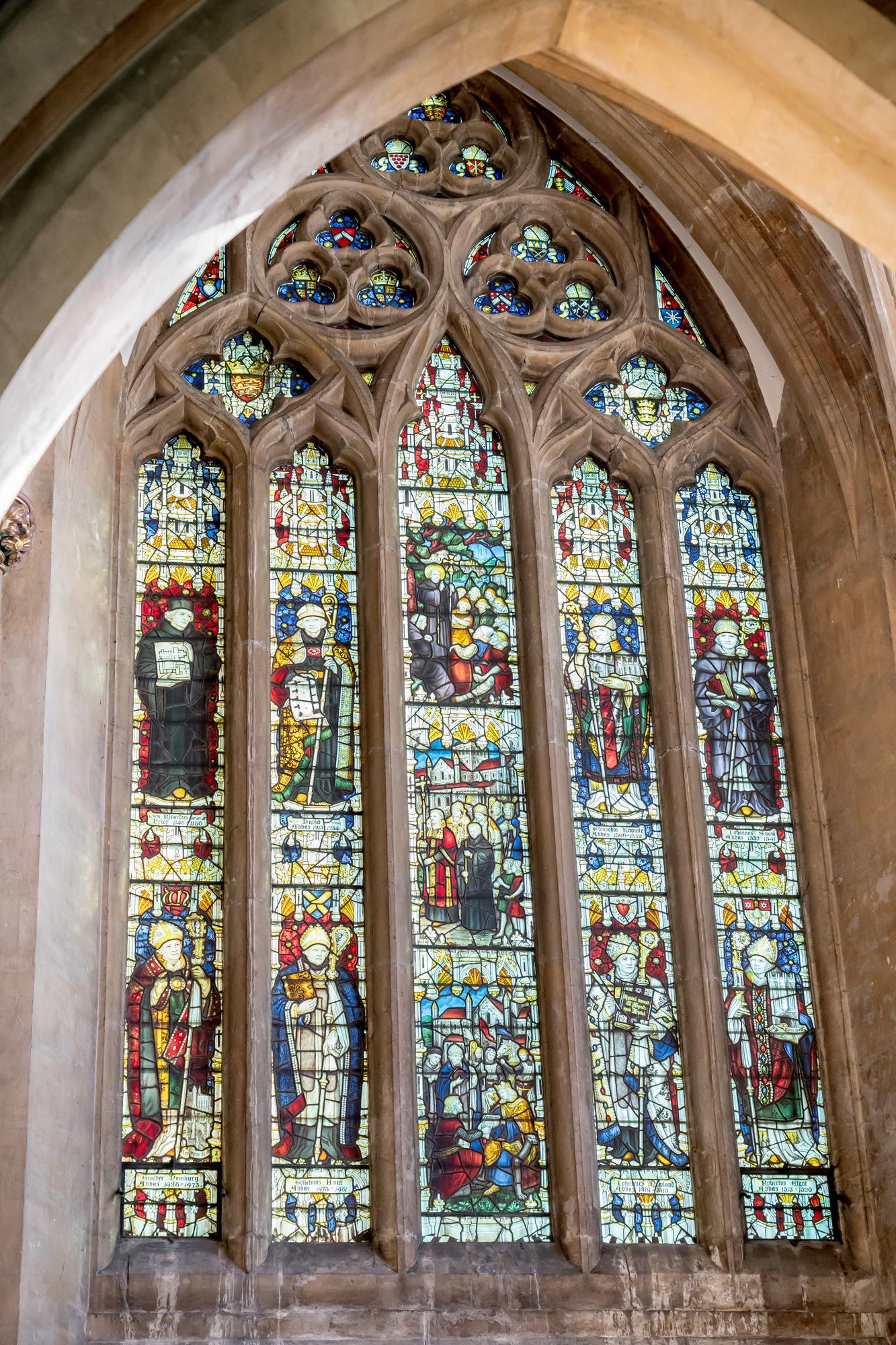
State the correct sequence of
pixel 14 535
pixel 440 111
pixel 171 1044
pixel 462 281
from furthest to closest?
1. pixel 440 111
2. pixel 462 281
3. pixel 171 1044
4. pixel 14 535

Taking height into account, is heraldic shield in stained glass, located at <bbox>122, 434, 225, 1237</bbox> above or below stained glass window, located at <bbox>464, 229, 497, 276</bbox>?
below

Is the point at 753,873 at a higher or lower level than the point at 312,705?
lower

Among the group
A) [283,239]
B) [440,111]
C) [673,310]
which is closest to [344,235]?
[283,239]

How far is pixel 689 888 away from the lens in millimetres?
8914

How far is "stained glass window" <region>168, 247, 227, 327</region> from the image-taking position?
394 inches

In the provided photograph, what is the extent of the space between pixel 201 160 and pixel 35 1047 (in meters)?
3.94

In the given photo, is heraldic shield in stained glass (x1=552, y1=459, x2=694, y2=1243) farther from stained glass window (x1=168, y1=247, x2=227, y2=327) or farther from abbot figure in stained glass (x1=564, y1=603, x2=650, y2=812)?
stained glass window (x1=168, y1=247, x2=227, y2=327)

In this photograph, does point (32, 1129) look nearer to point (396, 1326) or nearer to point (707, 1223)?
point (396, 1326)

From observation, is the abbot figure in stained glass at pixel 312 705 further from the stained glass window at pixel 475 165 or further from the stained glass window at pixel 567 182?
the stained glass window at pixel 567 182

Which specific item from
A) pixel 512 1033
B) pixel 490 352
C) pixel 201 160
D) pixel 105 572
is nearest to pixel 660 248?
pixel 490 352

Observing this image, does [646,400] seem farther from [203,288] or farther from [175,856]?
[175,856]

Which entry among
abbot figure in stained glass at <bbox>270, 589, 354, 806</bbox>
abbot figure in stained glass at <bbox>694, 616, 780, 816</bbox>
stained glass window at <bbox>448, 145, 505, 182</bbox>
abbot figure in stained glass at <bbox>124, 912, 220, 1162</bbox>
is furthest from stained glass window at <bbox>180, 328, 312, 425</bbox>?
abbot figure in stained glass at <bbox>124, 912, 220, 1162</bbox>

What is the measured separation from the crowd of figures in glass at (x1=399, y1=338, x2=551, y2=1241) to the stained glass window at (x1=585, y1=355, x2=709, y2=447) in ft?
2.08

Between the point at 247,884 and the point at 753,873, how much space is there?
222 centimetres
